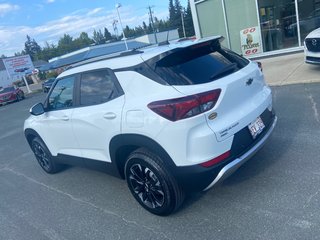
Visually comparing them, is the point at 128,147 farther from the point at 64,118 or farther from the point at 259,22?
the point at 259,22

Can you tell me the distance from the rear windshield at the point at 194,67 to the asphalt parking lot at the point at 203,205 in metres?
1.40

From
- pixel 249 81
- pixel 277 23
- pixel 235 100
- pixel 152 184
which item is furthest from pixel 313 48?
pixel 152 184

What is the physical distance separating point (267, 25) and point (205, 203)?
10.4 meters

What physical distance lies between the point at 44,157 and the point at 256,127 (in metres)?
3.74

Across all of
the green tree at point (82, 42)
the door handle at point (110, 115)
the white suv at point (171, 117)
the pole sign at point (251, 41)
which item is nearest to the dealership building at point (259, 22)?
the pole sign at point (251, 41)

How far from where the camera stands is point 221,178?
9.68 ft

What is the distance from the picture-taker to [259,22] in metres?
12.0

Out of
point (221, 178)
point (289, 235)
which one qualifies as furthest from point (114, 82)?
point (289, 235)

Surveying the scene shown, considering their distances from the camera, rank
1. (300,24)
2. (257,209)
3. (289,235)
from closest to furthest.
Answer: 1. (289,235)
2. (257,209)
3. (300,24)

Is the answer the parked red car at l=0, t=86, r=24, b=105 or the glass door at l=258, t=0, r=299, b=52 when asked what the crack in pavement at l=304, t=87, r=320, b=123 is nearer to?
the glass door at l=258, t=0, r=299, b=52

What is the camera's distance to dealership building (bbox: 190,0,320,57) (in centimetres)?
1106

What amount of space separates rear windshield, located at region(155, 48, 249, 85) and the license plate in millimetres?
609

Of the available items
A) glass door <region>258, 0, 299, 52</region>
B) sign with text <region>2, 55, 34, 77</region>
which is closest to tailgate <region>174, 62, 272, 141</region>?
glass door <region>258, 0, 299, 52</region>

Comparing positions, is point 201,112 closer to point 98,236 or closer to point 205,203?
point 205,203
